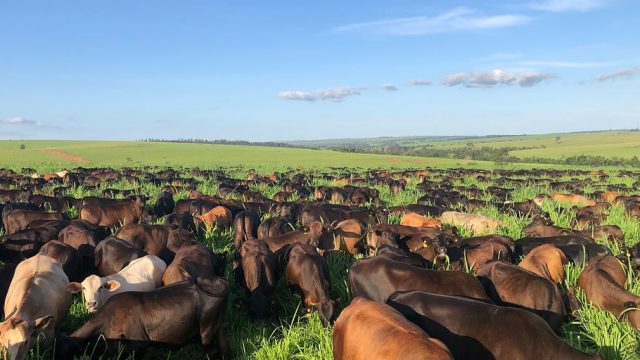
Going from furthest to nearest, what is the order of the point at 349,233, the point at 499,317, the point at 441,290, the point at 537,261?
1. the point at 349,233
2. the point at 537,261
3. the point at 441,290
4. the point at 499,317

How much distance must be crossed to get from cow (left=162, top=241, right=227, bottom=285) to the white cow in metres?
0.19

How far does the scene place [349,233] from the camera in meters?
10.2

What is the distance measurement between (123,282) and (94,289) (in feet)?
1.68

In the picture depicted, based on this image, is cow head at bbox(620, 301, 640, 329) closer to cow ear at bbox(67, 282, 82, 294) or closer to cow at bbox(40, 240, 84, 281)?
cow ear at bbox(67, 282, 82, 294)

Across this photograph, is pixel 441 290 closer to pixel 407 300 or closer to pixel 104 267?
pixel 407 300

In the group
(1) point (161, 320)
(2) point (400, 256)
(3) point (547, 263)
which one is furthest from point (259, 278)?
(3) point (547, 263)

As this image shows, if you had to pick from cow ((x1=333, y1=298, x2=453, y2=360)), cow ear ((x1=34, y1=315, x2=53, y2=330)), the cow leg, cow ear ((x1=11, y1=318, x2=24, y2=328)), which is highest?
cow ((x1=333, y1=298, x2=453, y2=360))

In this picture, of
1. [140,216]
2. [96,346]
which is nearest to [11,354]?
[96,346]

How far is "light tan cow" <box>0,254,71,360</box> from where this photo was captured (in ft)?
15.9

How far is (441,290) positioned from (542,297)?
1320mm

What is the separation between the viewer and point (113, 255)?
25.9 feet

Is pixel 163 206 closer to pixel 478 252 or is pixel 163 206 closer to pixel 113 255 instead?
pixel 113 255

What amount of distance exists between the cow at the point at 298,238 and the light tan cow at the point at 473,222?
400cm

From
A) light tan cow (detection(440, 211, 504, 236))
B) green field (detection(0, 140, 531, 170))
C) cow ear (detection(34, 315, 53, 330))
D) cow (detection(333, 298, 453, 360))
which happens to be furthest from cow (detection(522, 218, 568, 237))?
green field (detection(0, 140, 531, 170))
